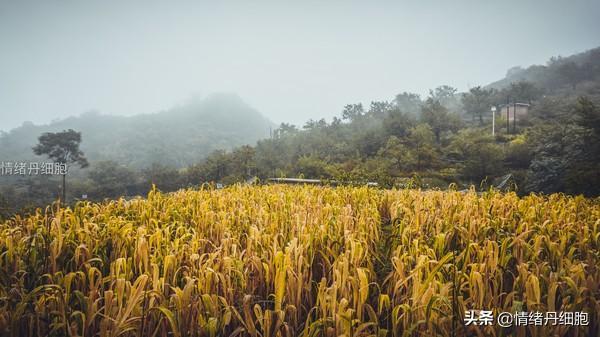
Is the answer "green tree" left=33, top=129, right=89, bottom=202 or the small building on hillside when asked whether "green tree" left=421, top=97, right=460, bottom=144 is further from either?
"green tree" left=33, top=129, right=89, bottom=202

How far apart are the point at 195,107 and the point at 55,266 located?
5102 inches

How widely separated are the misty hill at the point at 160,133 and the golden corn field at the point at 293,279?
5538cm

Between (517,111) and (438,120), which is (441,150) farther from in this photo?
(517,111)

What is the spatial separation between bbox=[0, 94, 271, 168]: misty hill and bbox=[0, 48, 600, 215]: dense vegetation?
18.1ft

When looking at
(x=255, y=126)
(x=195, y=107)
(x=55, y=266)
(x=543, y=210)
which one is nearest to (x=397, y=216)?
(x=543, y=210)

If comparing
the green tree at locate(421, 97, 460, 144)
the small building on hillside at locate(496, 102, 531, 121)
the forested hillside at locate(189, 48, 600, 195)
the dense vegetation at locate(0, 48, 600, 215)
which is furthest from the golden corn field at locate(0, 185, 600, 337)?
the small building on hillside at locate(496, 102, 531, 121)

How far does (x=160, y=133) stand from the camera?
82625 mm

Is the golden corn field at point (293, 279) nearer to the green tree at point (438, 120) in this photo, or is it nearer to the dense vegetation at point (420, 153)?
the dense vegetation at point (420, 153)

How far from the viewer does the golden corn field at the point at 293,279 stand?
3.58 ft

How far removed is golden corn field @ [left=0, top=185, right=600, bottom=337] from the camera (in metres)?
1.09

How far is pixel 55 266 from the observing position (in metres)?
1.56

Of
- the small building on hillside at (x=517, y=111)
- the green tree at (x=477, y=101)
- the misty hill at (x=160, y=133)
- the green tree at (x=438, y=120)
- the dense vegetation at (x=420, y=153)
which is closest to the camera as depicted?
the dense vegetation at (x=420, y=153)

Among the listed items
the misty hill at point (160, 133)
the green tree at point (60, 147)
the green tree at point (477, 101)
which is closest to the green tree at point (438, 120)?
the green tree at point (477, 101)

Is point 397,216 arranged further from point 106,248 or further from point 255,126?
point 255,126
